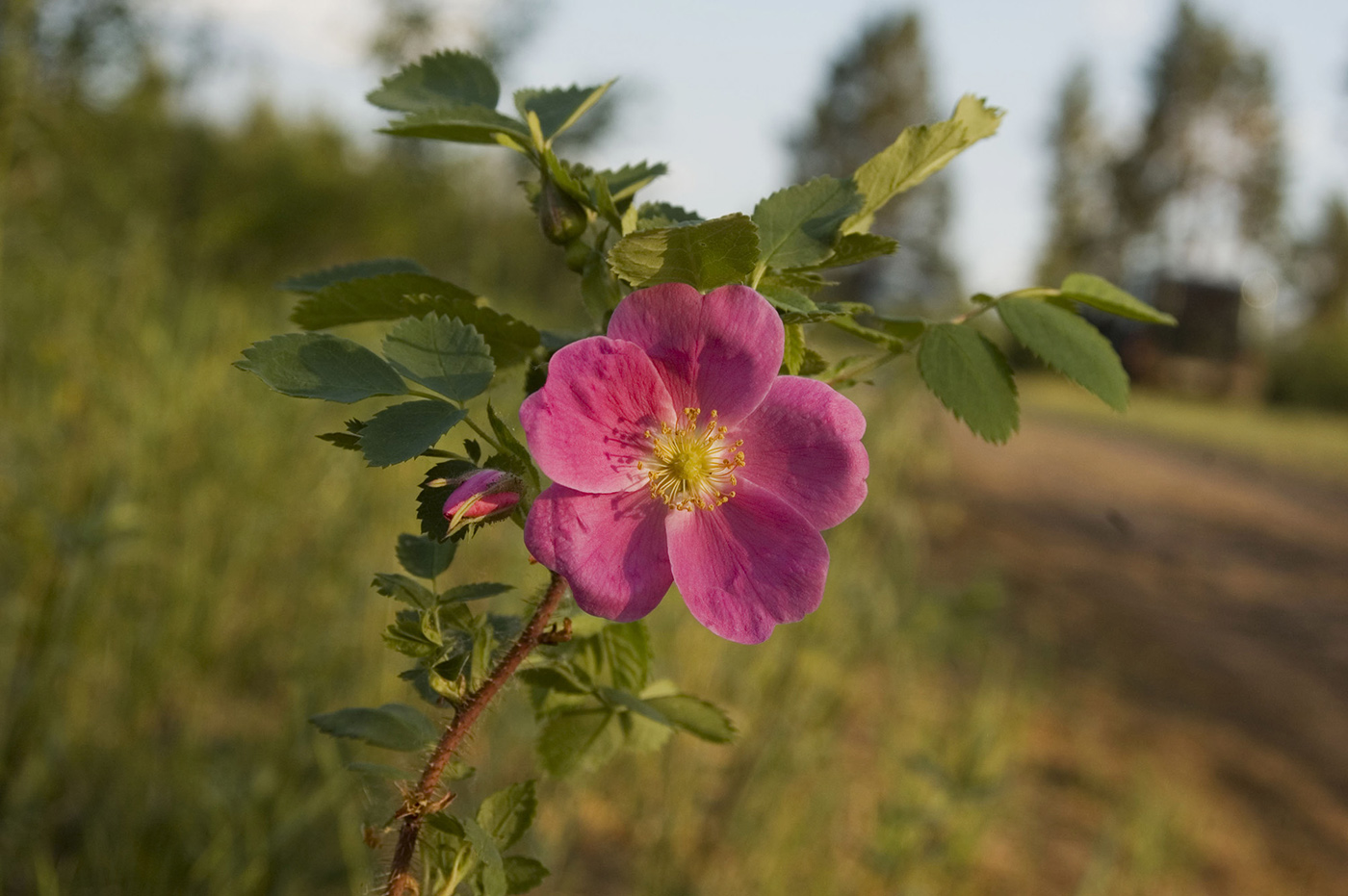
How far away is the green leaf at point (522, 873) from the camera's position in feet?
1.78

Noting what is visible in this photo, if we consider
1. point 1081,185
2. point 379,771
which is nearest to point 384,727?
point 379,771

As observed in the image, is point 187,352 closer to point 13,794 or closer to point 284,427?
point 284,427

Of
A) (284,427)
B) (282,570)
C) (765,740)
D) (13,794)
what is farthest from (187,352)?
(765,740)

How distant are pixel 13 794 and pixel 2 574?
648mm

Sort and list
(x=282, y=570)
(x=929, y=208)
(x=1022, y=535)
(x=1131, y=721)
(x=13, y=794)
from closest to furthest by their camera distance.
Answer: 1. (x=13, y=794)
2. (x=282, y=570)
3. (x=1131, y=721)
4. (x=1022, y=535)
5. (x=929, y=208)

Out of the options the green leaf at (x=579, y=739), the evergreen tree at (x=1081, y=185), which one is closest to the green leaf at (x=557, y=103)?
the green leaf at (x=579, y=739)

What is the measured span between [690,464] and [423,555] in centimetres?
17

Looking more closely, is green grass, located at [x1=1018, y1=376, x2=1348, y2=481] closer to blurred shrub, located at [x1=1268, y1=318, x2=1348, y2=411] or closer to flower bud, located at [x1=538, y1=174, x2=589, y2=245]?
blurred shrub, located at [x1=1268, y1=318, x2=1348, y2=411]

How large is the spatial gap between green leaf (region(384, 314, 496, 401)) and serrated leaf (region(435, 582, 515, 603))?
103 mm

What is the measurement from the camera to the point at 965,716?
2527 millimetres

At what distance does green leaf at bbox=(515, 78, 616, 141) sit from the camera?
0.57 m

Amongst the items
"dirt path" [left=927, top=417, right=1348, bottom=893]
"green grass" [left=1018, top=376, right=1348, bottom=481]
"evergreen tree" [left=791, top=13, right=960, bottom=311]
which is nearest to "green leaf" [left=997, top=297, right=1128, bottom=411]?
"dirt path" [left=927, top=417, right=1348, bottom=893]

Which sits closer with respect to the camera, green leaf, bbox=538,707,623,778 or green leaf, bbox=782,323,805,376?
green leaf, bbox=782,323,805,376

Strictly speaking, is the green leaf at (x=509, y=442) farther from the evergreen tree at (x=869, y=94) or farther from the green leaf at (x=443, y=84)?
the evergreen tree at (x=869, y=94)
